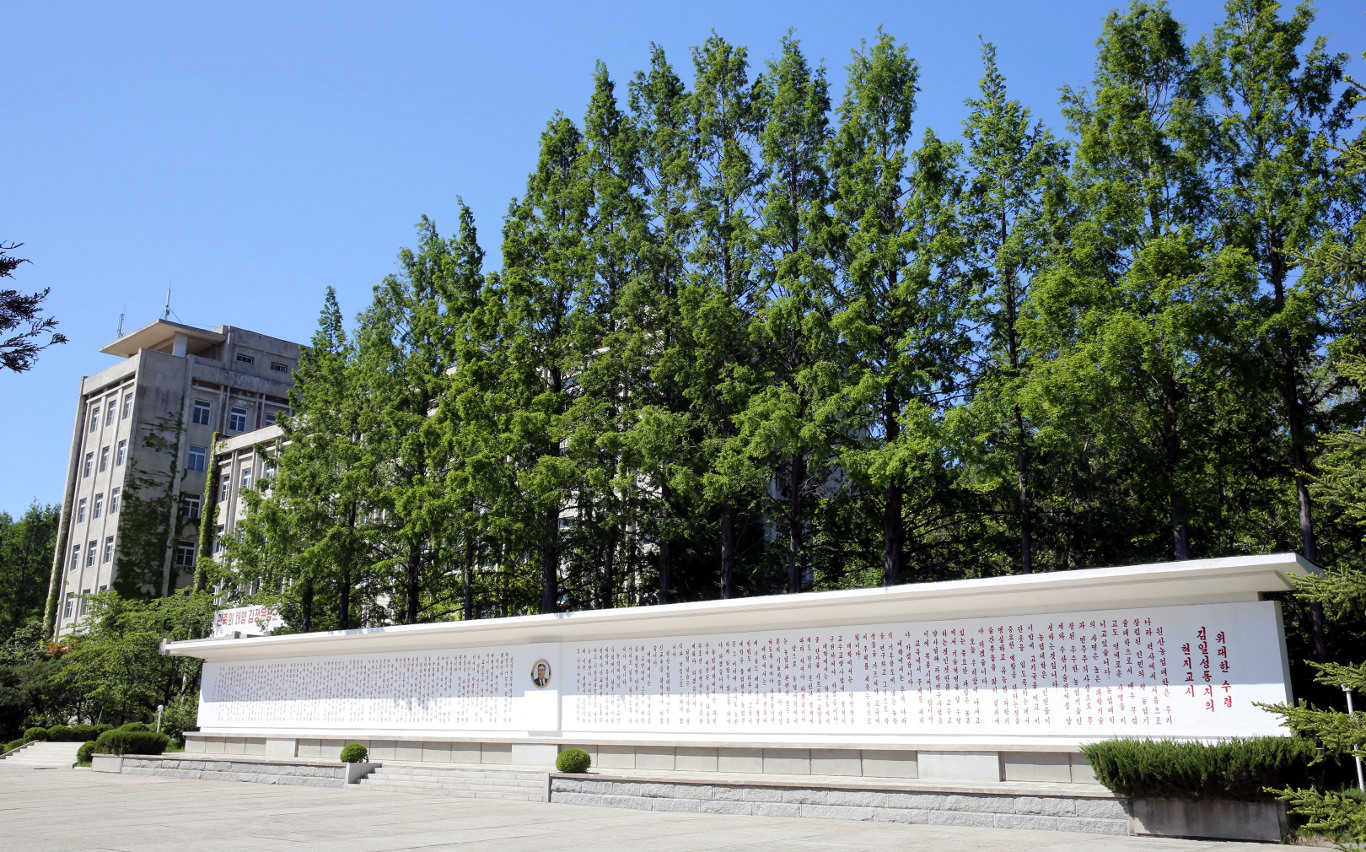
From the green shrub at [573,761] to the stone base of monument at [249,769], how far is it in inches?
166

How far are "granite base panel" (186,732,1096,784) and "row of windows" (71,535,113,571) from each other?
25.3 metres

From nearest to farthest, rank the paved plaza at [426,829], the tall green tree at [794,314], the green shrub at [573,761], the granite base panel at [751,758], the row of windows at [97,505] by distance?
the paved plaza at [426,829] < the granite base panel at [751,758] < the green shrub at [573,761] < the tall green tree at [794,314] < the row of windows at [97,505]

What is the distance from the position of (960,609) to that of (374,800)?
778cm

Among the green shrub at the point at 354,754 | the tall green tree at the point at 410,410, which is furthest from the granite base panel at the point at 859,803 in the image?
the tall green tree at the point at 410,410

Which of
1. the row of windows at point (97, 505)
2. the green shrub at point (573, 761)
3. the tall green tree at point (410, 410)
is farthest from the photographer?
the row of windows at point (97, 505)

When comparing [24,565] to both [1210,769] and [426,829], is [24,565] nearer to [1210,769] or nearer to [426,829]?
[426,829]

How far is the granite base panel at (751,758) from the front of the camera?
9570 millimetres

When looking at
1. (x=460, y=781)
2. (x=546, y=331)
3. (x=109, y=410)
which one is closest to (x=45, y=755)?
(x=460, y=781)

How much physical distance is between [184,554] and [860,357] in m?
34.3

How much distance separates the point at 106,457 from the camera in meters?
39.0

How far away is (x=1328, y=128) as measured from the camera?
1311 centimetres

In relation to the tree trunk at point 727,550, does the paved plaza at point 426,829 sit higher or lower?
lower

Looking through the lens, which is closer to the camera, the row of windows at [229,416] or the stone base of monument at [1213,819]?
the stone base of monument at [1213,819]

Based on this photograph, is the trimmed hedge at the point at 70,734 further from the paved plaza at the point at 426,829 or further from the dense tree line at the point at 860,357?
the paved plaza at the point at 426,829
